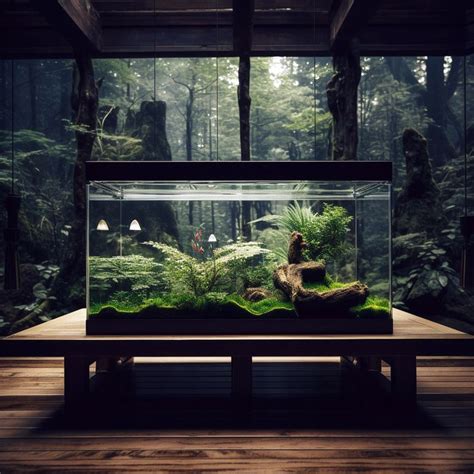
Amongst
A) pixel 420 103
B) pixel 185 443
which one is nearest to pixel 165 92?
pixel 420 103

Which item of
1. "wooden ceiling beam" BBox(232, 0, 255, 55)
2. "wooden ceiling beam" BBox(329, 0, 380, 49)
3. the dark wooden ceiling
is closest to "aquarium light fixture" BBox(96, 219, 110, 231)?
the dark wooden ceiling

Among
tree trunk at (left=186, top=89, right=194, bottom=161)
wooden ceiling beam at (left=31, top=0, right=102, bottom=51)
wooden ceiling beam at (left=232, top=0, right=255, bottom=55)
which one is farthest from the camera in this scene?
tree trunk at (left=186, top=89, right=194, bottom=161)

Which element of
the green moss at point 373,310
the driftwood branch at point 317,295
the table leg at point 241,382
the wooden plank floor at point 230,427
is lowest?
the wooden plank floor at point 230,427

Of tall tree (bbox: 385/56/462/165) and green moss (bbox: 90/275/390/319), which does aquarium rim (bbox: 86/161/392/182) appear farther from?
tall tree (bbox: 385/56/462/165)

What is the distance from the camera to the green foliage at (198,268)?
11.9ft

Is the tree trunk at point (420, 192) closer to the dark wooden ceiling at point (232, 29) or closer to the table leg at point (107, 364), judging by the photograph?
the dark wooden ceiling at point (232, 29)

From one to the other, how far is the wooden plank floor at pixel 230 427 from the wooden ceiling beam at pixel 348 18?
4.04 m

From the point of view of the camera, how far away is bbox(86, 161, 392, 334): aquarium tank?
3480 millimetres

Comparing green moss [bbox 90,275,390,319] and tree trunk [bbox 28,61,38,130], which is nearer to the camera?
green moss [bbox 90,275,390,319]

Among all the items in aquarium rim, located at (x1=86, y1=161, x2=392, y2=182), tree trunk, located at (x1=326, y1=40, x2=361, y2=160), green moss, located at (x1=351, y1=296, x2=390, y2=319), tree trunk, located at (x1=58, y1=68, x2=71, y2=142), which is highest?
tree trunk, located at (x1=58, y1=68, x2=71, y2=142)

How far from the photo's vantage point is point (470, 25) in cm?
557

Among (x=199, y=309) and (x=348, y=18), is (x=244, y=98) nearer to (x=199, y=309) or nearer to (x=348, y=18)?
(x=348, y=18)

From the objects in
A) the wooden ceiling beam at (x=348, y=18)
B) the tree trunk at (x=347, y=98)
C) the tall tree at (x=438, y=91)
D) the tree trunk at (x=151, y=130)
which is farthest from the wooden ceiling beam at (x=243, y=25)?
the tall tree at (x=438, y=91)

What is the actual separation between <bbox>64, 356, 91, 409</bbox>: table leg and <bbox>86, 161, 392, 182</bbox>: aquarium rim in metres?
1.54
